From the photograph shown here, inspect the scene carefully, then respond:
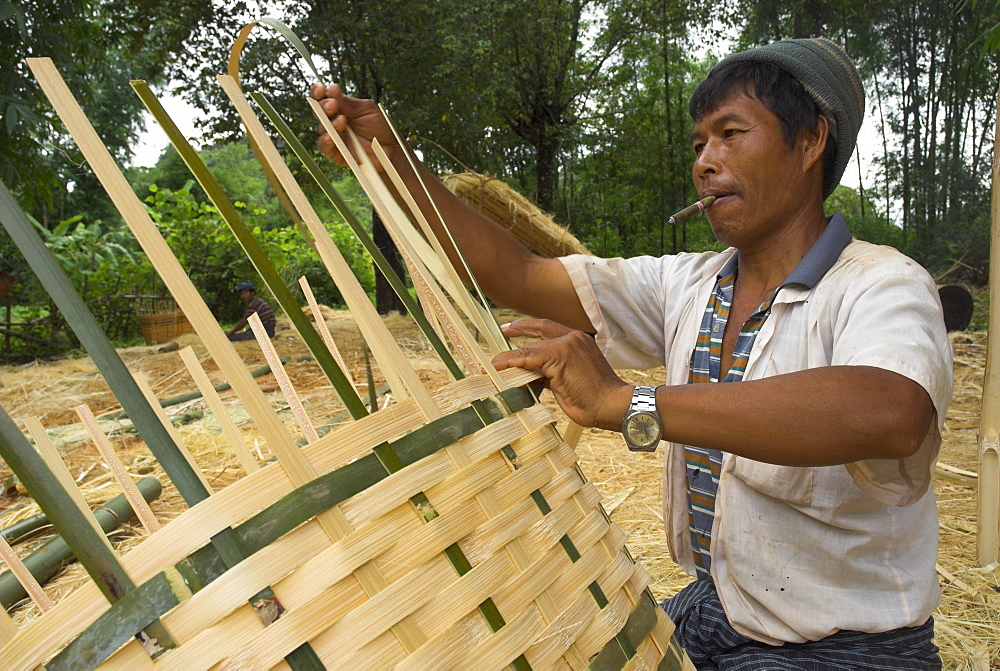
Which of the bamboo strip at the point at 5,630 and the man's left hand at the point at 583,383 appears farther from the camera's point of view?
the man's left hand at the point at 583,383

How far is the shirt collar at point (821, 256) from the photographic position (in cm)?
104

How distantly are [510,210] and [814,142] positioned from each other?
3.23m

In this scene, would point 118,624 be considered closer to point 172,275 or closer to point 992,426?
point 172,275

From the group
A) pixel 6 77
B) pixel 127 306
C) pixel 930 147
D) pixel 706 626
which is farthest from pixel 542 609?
pixel 930 147

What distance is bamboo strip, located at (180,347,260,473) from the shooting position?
0.54 m

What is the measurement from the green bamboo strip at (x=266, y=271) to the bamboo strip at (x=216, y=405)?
0.36 ft

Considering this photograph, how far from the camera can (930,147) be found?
975 cm

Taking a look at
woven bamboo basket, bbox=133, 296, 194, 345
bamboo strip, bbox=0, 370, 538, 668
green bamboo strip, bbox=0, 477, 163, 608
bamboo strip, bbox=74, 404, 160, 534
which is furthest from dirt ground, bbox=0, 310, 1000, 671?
woven bamboo basket, bbox=133, 296, 194, 345

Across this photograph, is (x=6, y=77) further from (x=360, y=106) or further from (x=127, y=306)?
(x=127, y=306)

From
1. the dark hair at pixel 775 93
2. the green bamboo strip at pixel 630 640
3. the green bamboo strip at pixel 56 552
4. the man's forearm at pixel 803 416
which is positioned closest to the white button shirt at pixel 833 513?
the man's forearm at pixel 803 416

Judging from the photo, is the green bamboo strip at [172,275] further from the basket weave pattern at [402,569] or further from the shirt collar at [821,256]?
the shirt collar at [821,256]

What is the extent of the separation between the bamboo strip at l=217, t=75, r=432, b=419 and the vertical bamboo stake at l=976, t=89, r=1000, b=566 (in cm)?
167

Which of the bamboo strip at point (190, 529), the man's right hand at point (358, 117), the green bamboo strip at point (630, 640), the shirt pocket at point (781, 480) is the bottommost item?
the shirt pocket at point (781, 480)

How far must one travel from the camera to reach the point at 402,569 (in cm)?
44
